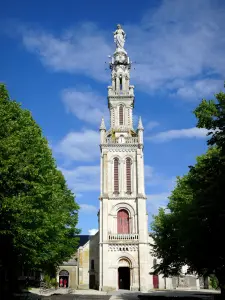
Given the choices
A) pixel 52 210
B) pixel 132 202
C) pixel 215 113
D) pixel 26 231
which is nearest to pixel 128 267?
pixel 132 202

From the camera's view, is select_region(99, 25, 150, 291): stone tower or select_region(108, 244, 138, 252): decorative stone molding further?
select_region(108, 244, 138, 252): decorative stone molding

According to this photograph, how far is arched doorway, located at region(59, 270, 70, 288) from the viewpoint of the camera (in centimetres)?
5153

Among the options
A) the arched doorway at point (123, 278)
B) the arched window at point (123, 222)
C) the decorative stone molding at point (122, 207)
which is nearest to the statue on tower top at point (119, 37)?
the decorative stone molding at point (122, 207)

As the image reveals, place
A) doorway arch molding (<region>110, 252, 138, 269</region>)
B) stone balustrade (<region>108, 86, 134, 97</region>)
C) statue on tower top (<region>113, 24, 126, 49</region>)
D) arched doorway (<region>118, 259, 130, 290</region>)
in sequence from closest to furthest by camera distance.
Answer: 1. doorway arch molding (<region>110, 252, 138, 269</region>)
2. arched doorway (<region>118, 259, 130, 290</region>)
3. stone balustrade (<region>108, 86, 134, 97</region>)
4. statue on tower top (<region>113, 24, 126, 49</region>)

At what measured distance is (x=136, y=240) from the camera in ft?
146

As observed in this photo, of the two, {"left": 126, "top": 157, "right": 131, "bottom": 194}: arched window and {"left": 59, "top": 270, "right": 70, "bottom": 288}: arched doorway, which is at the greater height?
{"left": 126, "top": 157, "right": 131, "bottom": 194}: arched window

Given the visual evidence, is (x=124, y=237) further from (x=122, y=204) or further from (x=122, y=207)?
(x=122, y=204)

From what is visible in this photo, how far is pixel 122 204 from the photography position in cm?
4669

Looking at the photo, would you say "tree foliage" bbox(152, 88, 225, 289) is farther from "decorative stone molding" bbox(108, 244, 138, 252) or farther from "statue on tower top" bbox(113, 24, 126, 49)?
"statue on tower top" bbox(113, 24, 126, 49)

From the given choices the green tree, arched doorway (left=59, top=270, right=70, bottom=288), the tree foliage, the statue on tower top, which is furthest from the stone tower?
the tree foliage

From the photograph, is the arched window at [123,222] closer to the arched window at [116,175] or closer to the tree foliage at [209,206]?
the arched window at [116,175]

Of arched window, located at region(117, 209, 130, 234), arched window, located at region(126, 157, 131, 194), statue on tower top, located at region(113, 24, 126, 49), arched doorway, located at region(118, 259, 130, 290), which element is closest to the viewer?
arched doorway, located at region(118, 259, 130, 290)

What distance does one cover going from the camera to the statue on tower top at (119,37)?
58.5 meters

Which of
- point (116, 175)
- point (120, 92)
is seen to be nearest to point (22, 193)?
point (116, 175)
